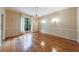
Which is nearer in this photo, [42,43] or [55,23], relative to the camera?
[42,43]

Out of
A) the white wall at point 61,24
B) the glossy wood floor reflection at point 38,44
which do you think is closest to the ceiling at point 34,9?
the white wall at point 61,24

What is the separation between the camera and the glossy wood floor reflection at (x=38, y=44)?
6.77 ft

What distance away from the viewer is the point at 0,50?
1.97 meters

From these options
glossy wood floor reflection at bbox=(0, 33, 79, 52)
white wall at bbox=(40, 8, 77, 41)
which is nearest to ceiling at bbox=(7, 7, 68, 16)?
white wall at bbox=(40, 8, 77, 41)

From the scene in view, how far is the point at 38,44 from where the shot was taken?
224 centimetres

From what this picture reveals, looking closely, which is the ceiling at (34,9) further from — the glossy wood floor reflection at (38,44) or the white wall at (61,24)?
the glossy wood floor reflection at (38,44)

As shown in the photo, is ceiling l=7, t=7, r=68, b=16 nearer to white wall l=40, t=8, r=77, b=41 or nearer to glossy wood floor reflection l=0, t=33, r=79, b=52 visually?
white wall l=40, t=8, r=77, b=41

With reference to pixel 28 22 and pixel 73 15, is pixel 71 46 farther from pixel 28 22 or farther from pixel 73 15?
pixel 28 22

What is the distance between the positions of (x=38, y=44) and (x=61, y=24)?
2.80 feet

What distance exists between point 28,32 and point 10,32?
1.60ft

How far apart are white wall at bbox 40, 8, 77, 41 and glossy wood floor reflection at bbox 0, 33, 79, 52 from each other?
148mm

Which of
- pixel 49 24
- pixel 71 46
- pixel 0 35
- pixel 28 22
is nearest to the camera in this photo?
pixel 0 35

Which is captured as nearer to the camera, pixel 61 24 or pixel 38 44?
pixel 38 44
